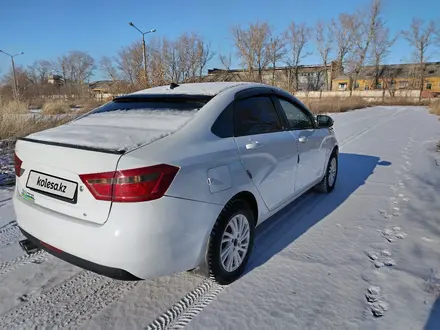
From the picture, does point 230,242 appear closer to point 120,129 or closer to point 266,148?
point 266,148

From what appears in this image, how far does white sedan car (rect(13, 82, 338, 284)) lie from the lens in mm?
1721

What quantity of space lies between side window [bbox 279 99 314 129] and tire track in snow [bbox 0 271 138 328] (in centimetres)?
230

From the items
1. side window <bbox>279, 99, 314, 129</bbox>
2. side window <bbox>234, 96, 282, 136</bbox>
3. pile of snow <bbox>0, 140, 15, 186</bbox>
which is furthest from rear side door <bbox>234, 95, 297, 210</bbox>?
pile of snow <bbox>0, 140, 15, 186</bbox>

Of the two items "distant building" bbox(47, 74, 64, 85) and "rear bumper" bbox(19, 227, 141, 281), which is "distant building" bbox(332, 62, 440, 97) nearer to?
"distant building" bbox(47, 74, 64, 85)

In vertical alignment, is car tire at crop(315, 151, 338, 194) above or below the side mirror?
below

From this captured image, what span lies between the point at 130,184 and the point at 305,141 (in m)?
2.34

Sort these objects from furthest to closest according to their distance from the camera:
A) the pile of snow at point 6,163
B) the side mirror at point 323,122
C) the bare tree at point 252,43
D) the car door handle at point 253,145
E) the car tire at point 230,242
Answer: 1. the bare tree at point 252,43
2. the pile of snow at point 6,163
3. the side mirror at point 323,122
4. the car door handle at point 253,145
5. the car tire at point 230,242

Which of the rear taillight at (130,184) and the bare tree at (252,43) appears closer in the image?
the rear taillight at (130,184)

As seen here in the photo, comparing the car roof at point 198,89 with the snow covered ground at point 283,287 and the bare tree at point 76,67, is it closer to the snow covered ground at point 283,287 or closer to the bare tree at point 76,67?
the snow covered ground at point 283,287

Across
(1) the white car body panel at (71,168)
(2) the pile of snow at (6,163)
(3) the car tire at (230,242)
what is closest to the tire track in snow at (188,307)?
(3) the car tire at (230,242)

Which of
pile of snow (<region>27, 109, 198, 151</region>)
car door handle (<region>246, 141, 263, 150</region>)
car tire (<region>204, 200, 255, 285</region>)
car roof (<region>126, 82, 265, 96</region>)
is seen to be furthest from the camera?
car roof (<region>126, 82, 265, 96</region>)

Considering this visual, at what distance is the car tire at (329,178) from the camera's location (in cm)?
431

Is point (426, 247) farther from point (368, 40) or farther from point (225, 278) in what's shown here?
point (368, 40)

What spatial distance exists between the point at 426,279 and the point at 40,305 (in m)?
2.94
